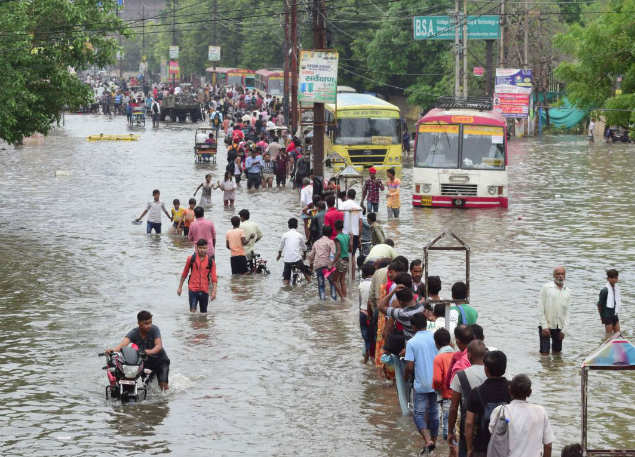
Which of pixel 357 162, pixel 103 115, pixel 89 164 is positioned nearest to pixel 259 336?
pixel 357 162

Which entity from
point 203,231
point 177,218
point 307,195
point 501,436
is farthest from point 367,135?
point 501,436

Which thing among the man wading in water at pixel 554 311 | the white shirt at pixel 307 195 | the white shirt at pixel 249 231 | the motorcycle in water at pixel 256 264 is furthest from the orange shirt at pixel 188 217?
the man wading in water at pixel 554 311

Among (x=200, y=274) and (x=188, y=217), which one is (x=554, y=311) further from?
(x=188, y=217)

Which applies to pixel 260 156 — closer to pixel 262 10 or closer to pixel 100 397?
pixel 100 397

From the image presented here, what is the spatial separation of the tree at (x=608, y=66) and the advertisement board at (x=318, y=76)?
510 cm

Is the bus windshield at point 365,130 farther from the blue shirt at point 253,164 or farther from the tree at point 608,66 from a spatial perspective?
the tree at point 608,66

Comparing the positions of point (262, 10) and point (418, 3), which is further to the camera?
point (262, 10)

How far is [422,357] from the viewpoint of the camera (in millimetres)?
9984

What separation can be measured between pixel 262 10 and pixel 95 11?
214ft

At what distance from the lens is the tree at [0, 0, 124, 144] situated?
24.6 meters

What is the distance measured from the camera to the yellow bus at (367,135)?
38.0 m

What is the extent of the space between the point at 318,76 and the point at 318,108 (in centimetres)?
168

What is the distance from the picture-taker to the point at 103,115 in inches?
3046

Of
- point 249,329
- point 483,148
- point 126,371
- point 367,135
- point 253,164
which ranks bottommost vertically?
point 249,329
